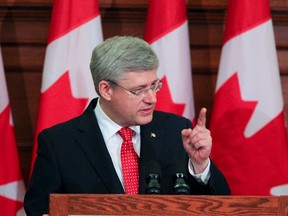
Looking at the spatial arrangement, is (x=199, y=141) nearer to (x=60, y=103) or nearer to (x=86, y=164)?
(x=86, y=164)

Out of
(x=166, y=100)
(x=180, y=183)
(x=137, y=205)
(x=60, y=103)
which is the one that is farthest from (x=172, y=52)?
(x=137, y=205)

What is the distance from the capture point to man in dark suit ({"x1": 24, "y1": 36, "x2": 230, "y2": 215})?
230cm

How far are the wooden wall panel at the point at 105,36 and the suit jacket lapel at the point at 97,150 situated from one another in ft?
3.11

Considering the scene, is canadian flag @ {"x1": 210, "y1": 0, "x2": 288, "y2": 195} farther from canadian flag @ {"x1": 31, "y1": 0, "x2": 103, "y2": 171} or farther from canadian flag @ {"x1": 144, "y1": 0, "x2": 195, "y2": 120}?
canadian flag @ {"x1": 31, "y1": 0, "x2": 103, "y2": 171}

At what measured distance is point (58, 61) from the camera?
313cm

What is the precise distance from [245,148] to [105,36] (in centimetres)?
77

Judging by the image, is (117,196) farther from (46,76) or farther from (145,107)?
(46,76)

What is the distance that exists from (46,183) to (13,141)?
820 millimetres

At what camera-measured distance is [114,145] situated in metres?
2.42

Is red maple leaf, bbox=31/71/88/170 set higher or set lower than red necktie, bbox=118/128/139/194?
higher

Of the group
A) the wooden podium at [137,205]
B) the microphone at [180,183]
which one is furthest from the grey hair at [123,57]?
the wooden podium at [137,205]

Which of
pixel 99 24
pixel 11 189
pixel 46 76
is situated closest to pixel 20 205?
pixel 11 189

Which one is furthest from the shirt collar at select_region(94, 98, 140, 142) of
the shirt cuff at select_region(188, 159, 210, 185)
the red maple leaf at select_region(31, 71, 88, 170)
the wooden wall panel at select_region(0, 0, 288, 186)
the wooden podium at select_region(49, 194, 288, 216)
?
the wooden wall panel at select_region(0, 0, 288, 186)

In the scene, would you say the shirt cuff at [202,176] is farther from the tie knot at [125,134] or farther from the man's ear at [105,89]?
the man's ear at [105,89]
